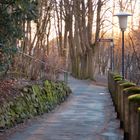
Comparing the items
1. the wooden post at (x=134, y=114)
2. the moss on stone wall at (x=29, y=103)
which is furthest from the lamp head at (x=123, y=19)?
the wooden post at (x=134, y=114)

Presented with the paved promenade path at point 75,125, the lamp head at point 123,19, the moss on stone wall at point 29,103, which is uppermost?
the lamp head at point 123,19

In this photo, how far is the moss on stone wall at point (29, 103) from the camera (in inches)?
516

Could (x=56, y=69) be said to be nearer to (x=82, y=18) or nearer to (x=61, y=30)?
(x=82, y=18)

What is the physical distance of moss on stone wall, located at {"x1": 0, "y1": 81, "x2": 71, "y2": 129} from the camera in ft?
43.0

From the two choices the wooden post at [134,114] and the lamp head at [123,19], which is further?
the lamp head at [123,19]

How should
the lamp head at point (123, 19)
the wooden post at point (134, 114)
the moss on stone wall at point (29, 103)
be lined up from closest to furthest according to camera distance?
the wooden post at point (134, 114) < the moss on stone wall at point (29, 103) < the lamp head at point (123, 19)

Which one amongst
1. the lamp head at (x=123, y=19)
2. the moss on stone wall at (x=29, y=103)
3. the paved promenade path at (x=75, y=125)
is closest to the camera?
the paved promenade path at (x=75, y=125)

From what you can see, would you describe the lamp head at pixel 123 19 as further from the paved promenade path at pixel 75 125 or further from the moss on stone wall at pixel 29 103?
the moss on stone wall at pixel 29 103

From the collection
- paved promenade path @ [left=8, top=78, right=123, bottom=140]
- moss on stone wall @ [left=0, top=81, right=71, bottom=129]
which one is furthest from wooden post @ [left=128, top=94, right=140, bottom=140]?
moss on stone wall @ [left=0, top=81, right=71, bottom=129]

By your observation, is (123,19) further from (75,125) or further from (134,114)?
(134,114)

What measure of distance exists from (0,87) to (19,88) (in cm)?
201

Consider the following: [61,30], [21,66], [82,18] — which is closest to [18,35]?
[21,66]

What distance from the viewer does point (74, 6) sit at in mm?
44906

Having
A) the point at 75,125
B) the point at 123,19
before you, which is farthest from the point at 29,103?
the point at 123,19
